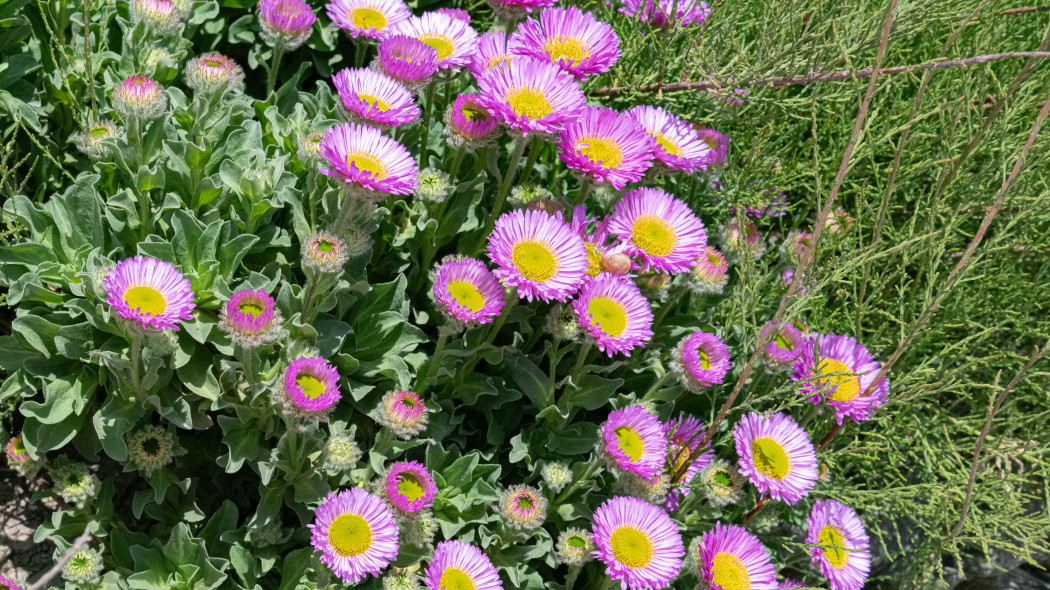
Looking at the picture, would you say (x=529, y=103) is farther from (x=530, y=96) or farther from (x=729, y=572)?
(x=729, y=572)

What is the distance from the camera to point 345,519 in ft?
7.19

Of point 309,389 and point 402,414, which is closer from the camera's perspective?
point 309,389

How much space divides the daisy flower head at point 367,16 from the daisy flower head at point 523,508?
5.05ft

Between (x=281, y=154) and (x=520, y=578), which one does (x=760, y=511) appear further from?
(x=281, y=154)

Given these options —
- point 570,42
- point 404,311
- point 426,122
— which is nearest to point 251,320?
point 404,311

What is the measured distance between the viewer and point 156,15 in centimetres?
266

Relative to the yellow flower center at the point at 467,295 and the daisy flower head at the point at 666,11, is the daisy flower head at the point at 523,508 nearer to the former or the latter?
the yellow flower center at the point at 467,295

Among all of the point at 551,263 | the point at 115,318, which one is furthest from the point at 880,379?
the point at 115,318

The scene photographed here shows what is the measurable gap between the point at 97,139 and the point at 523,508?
5.59 feet

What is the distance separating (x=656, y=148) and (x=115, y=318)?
66.5 inches

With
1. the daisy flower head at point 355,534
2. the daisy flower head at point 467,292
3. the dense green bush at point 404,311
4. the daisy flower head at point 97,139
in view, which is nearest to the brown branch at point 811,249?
the dense green bush at point 404,311

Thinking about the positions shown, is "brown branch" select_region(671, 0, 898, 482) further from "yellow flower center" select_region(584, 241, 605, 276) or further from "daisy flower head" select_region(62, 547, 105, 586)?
"daisy flower head" select_region(62, 547, 105, 586)

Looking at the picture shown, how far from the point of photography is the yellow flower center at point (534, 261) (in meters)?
2.34

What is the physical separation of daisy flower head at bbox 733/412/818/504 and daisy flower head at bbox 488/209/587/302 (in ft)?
2.40
